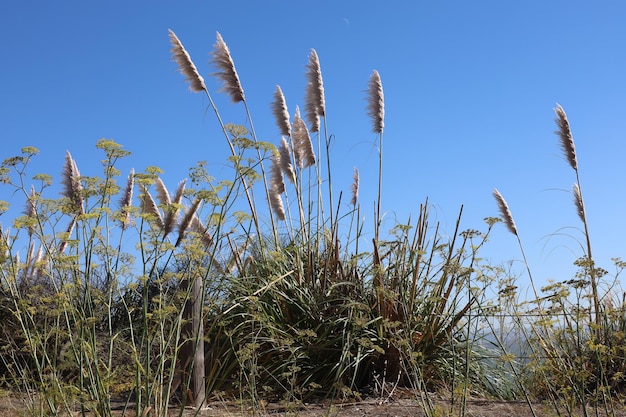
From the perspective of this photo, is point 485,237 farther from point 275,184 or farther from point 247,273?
point 275,184

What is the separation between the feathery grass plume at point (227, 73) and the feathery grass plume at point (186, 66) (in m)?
0.25

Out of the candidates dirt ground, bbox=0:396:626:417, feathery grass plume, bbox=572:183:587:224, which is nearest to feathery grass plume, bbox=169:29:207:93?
dirt ground, bbox=0:396:626:417

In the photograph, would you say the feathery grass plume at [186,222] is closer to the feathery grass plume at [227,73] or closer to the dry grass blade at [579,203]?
the feathery grass plume at [227,73]

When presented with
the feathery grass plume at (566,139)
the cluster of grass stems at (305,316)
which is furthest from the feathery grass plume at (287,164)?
the feathery grass plume at (566,139)

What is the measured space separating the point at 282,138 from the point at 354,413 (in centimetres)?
284

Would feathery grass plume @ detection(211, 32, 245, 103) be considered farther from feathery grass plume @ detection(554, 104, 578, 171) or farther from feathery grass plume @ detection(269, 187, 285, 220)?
feathery grass plume @ detection(554, 104, 578, 171)

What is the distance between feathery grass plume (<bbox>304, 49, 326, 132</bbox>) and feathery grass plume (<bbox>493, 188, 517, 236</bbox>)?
1.82 m

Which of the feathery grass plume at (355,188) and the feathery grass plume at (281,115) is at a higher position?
the feathery grass plume at (281,115)

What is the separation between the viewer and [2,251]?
13.3ft

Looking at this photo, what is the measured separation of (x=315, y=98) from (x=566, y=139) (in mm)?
2445

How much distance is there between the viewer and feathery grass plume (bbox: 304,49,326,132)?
6141mm

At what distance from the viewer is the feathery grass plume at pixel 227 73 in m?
6.09

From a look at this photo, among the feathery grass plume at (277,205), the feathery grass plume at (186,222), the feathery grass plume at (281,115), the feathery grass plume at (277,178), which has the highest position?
the feathery grass plume at (281,115)

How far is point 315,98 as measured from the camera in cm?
615
